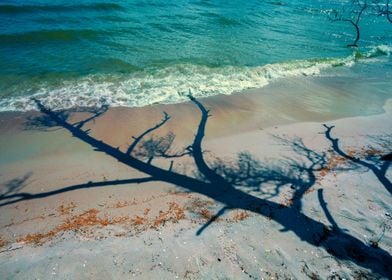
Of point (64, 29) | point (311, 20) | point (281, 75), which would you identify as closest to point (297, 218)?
point (281, 75)

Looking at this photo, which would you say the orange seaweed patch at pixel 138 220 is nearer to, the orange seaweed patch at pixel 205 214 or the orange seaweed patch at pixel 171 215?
the orange seaweed patch at pixel 171 215

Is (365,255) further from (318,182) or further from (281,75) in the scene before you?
(281,75)

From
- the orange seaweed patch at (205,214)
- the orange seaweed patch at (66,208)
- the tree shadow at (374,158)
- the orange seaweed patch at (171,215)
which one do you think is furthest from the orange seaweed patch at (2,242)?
the tree shadow at (374,158)

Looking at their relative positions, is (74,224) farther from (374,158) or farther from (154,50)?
(154,50)

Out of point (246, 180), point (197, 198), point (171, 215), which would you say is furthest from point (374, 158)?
point (171, 215)

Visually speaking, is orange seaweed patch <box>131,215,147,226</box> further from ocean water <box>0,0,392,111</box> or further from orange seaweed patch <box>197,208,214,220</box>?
ocean water <box>0,0,392,111</box>

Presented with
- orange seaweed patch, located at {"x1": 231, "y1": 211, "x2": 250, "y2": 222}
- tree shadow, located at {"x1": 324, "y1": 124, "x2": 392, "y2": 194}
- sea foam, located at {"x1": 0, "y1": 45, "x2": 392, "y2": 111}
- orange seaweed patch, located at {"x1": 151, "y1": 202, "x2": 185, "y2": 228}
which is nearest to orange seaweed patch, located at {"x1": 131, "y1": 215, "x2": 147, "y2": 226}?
orange seaweed patch, located at {"x1": 151, "y1": 202, "x2": 185, "y2": 228}
